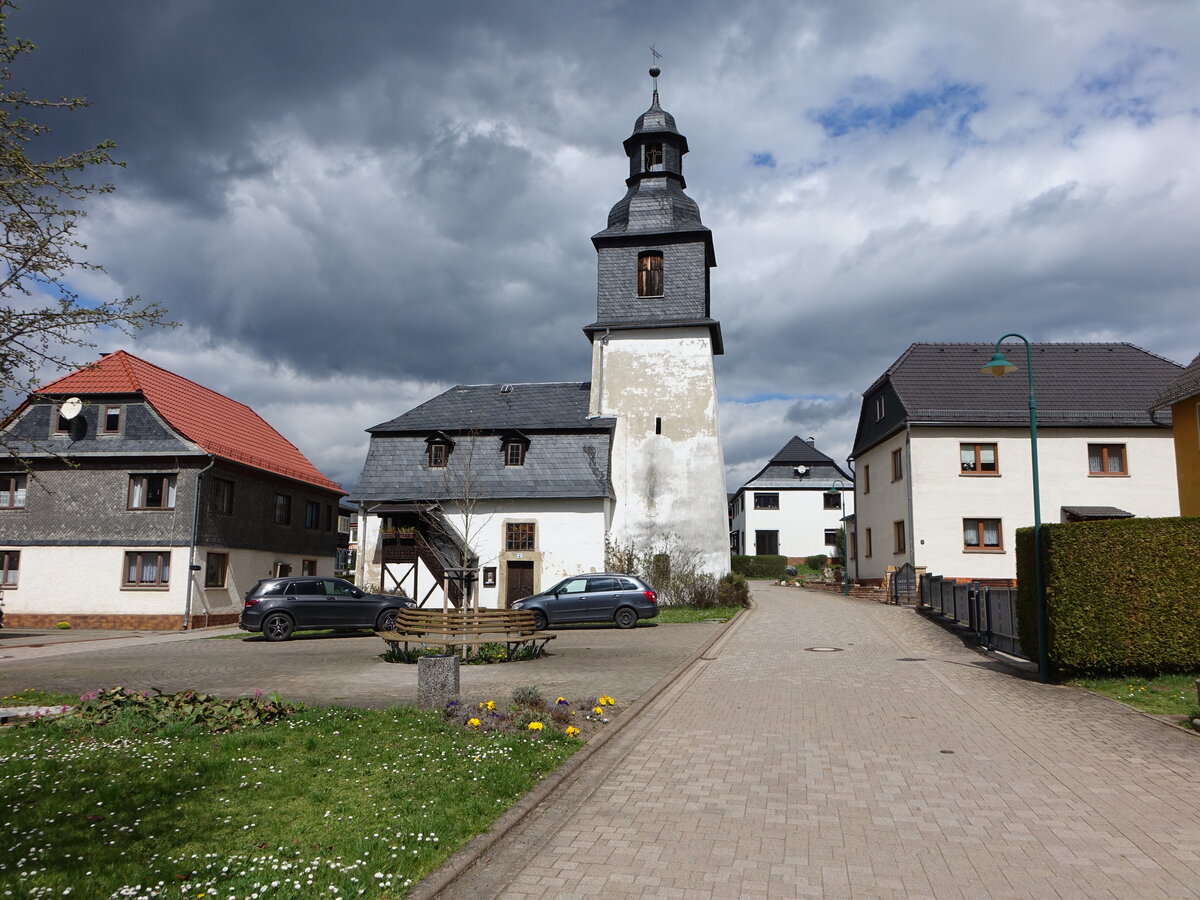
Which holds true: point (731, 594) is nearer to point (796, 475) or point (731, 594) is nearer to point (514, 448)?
point (514, 448)

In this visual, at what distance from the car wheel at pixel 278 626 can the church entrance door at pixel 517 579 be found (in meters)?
10.9

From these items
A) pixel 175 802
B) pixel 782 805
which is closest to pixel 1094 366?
pixel 782 805

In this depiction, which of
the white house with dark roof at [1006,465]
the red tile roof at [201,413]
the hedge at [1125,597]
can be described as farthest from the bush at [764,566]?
the hedge at [1125,597]

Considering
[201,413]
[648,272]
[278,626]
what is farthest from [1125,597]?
[201,413]

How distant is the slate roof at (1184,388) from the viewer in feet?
63.7

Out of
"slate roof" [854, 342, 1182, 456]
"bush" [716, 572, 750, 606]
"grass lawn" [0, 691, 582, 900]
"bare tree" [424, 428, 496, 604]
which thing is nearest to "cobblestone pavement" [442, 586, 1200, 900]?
"grass lawn" [0, 691, 582, 900]

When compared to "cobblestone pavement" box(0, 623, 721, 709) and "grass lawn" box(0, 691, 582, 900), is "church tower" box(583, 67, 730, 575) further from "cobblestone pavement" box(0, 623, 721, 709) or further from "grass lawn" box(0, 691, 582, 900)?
"grass lawn" box(0, 691, 582, 900)

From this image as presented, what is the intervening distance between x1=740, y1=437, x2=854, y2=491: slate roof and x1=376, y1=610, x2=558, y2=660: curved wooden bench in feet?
170

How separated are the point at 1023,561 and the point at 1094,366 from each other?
81.1ft

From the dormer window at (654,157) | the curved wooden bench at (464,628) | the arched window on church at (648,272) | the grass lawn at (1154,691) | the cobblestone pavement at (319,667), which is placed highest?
the dormer window at (654,157)

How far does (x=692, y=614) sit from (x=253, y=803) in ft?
74.9

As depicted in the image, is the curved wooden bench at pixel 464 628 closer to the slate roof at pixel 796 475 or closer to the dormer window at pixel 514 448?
the dormer window at pixel 514 448

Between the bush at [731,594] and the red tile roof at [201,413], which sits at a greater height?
the red tile roof at [201,413]

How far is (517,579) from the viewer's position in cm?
3216
